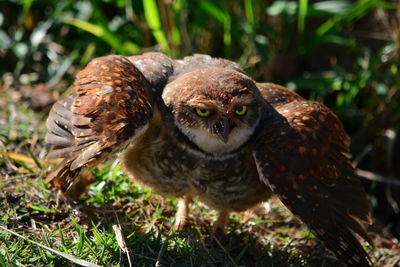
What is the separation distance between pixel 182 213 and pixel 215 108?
88 cm

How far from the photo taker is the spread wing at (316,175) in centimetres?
304

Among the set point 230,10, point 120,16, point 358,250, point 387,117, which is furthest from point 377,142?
point 120,16

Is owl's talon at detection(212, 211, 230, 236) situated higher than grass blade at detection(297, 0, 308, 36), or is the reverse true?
grass blade at detection(297, 0, 308, 36)

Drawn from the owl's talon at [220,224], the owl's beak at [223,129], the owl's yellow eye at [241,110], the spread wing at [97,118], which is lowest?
the owl's talon at [220,224]

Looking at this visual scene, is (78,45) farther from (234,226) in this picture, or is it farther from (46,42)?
(234,226)

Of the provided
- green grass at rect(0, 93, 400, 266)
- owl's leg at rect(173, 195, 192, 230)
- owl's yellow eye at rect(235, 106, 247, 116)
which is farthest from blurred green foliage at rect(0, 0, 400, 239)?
owl's yellow eye at rect(235, 106, 247, 116)

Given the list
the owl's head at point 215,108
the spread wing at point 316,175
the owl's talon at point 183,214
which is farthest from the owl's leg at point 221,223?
the spread wing at point 316,175

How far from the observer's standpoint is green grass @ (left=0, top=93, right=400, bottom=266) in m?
2.98

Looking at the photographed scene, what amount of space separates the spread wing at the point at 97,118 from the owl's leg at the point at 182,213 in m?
0.77

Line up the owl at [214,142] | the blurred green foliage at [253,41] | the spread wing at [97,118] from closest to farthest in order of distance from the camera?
1. the spread wing at [97,118]
2. the owl at [214,142]
3. the blurred green foliage at [253,41]

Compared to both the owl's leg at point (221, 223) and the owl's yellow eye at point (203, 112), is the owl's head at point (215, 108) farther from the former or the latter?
the owl's leg at point (221, 223)

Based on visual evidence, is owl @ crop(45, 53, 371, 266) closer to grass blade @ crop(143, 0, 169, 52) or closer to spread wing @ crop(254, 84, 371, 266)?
spread wing @ crop(254, 84, 371, 266)

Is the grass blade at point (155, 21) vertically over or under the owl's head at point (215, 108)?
under

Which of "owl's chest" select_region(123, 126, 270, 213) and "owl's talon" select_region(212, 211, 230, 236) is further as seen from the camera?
"owl's talon" select_region(212, 211, 230, 236)
